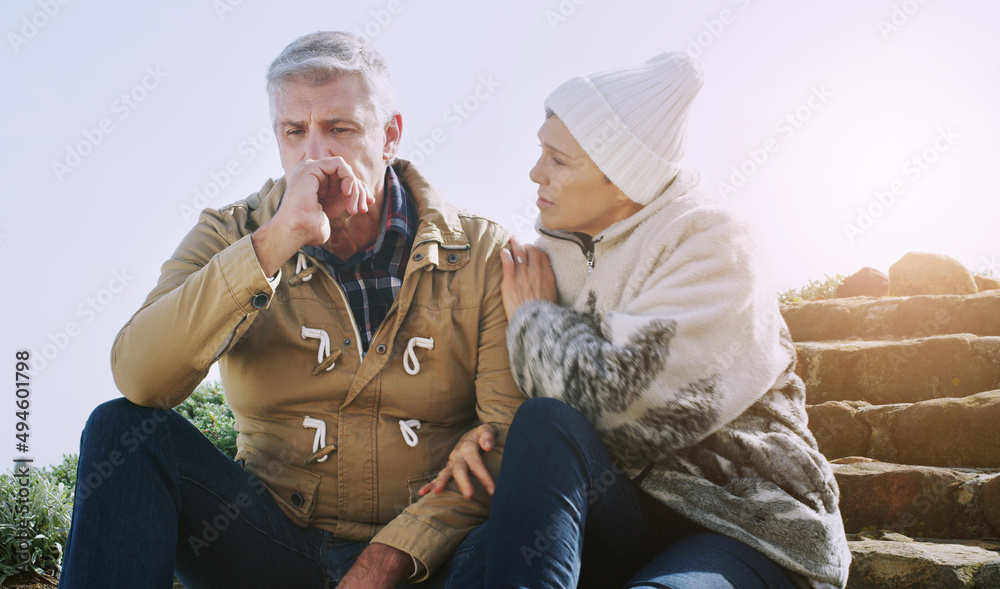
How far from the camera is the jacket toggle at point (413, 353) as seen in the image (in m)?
2.43

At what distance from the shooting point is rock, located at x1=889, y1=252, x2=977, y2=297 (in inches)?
301

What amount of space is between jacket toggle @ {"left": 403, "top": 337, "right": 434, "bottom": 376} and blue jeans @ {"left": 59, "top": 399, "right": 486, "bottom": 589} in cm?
57

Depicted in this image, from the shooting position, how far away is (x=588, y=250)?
257 cm

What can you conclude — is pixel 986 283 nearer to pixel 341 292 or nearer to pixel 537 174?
pixel 537 174

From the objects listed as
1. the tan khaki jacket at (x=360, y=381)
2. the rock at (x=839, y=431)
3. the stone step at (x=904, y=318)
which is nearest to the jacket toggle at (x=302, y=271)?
the tan khaki jacket at (x=360, y=381)

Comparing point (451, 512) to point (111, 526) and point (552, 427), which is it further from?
point (111, 526)

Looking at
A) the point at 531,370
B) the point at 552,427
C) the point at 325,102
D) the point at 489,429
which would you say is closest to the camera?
the point at 552,427

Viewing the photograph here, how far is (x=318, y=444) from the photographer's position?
2391mm

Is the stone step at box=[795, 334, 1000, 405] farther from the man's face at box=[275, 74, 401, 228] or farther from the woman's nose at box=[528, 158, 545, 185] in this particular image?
the man's face at box=[275, 74, 401, 228]

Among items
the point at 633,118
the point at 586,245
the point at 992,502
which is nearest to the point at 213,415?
the point at 586,245

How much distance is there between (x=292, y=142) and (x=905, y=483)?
11.9 ft

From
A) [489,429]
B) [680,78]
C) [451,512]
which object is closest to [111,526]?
[451,512]

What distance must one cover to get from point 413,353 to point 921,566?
213 cm

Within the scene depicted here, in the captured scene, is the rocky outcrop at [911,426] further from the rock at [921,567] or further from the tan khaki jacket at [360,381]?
the tan khaki jacket at [360,381]
